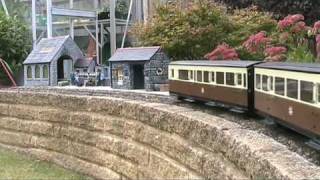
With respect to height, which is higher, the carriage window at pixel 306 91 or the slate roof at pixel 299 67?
the slate roof at pixel 299 67

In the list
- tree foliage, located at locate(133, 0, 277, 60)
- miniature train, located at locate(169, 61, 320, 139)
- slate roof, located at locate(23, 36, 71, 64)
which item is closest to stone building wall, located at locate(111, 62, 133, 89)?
tree foliage, located at locate(133, 0, 277, 60)

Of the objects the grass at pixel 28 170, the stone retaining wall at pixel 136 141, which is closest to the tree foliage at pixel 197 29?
the stone retaining wall at pixel 136 141

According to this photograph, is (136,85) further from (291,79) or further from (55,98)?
(291,79)

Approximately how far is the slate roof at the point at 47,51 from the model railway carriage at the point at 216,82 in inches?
392

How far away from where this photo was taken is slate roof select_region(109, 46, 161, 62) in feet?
63.2

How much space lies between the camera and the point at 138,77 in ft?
67.5

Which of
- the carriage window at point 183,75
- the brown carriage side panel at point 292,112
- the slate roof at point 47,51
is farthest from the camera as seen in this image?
the slate roof at point 47,51

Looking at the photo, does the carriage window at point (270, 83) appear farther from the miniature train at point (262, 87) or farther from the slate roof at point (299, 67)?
the slate roof at point (299, 67)

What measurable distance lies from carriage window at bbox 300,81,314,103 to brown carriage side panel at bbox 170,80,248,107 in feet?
9.45

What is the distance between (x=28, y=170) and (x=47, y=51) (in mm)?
9215

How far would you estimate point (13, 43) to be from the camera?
96.9ft

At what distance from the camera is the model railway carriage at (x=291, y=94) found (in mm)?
6949

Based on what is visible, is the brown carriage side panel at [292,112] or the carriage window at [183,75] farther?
the carriage window at [183,75]

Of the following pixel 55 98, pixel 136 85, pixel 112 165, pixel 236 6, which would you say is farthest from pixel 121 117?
pixel 236 6
